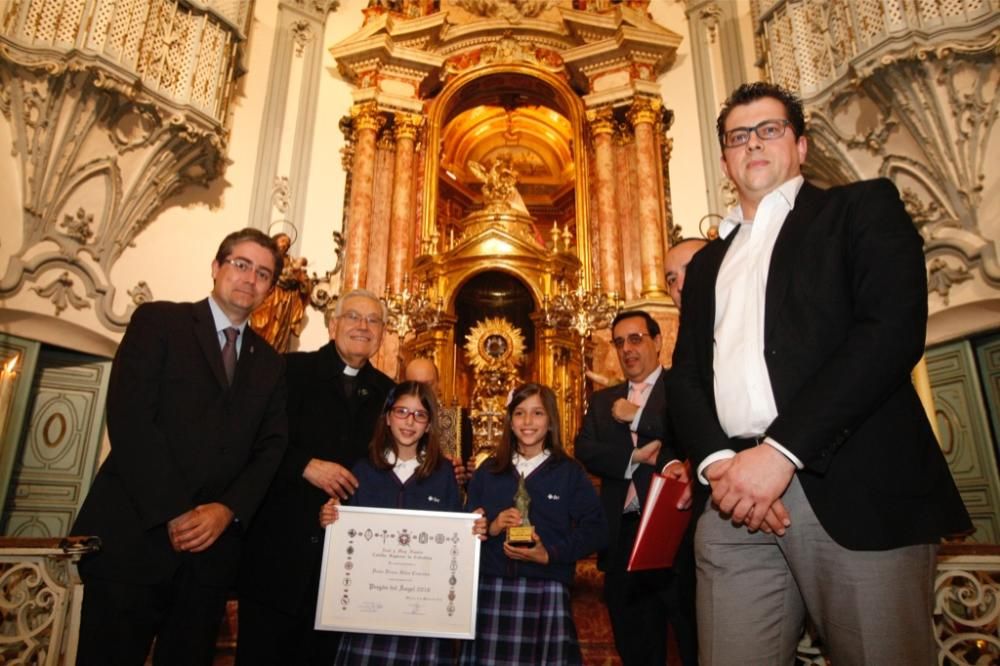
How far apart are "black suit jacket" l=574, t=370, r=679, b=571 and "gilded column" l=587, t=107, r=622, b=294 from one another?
506 cm

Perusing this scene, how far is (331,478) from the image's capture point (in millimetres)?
2480

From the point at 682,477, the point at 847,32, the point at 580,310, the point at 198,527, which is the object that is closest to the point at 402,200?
the point at 580,310

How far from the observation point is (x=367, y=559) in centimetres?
232

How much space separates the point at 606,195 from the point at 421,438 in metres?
6.50

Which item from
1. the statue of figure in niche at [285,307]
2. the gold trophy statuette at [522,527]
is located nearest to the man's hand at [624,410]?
the gold trophy statuette at [522,527]

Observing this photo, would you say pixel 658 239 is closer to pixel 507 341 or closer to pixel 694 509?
pixel 507 341

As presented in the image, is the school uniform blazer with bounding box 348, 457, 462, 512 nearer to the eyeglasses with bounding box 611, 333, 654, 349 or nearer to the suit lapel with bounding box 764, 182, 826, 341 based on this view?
the eyeglasses with bounding box 611, 333, 654, 349

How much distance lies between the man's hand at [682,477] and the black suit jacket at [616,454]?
57 centimetres

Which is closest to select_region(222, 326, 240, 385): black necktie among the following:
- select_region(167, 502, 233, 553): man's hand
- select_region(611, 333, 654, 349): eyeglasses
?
select_region(167, 502, 233, 553): man's hand

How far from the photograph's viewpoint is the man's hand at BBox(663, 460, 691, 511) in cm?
183

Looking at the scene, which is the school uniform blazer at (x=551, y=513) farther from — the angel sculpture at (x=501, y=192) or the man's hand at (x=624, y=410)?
the angel sculpture at (x=501, y=192)

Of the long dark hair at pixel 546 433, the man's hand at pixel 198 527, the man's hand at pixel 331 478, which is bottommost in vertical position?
the man's hand at pixel 198 527

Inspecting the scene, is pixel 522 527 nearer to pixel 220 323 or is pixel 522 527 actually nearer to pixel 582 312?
pixel 220 323

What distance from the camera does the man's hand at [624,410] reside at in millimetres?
2910
